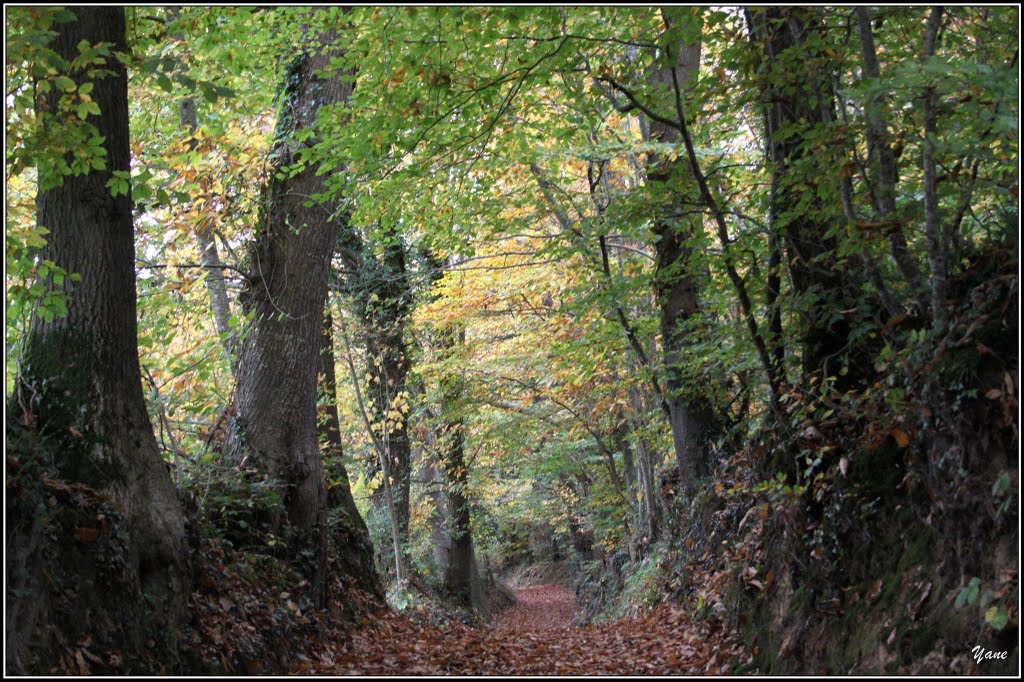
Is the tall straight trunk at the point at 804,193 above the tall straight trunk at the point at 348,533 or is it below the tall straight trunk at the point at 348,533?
above

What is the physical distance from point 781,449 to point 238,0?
6.50m

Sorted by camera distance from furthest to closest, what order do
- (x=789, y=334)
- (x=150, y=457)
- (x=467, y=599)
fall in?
(x=467, y=599), (x=789, y=334), (x=150, y=457)

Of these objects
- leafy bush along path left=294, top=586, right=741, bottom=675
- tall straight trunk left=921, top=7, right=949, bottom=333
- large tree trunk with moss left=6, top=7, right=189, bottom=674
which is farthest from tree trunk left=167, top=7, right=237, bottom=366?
tall straight trunk left=921, top=7, right=949, bottom=333

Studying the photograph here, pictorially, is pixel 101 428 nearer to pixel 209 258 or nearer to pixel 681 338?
pixel 681 338

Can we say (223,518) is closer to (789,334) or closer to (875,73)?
(789,334)

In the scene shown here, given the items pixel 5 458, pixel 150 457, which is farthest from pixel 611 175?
pixel 5 458

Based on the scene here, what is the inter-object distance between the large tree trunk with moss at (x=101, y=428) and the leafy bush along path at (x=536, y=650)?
6.62 ft

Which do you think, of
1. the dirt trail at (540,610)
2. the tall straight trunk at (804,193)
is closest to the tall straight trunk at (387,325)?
the dirt trail at (540,610)

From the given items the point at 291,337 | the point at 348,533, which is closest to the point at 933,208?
the point at 291,337

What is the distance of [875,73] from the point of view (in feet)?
17.7

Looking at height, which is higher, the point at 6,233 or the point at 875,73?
the point at 875,73

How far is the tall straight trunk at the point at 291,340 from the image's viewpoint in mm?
9031

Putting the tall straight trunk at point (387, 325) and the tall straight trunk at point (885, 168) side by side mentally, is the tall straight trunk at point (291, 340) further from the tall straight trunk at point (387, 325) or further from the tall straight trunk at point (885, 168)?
the tall straight trunk at point (885, 168)

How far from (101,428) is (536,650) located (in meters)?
5.46
